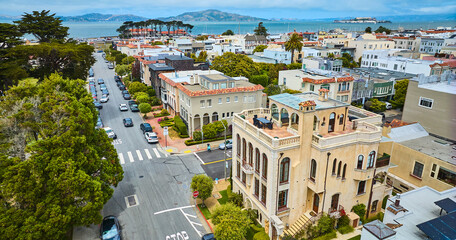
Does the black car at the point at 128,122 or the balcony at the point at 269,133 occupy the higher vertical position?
the balcony at the point at 269,133

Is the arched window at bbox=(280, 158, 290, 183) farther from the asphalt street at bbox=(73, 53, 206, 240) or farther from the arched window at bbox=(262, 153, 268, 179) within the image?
the asphalt street at bbox=(73, 53, 206, 240)

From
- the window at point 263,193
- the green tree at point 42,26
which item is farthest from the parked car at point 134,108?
the window at point 263,193

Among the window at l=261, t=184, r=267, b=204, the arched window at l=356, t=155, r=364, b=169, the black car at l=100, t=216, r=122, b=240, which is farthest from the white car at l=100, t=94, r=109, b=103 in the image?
the arched window at l=356, t=155, r=364, b=169

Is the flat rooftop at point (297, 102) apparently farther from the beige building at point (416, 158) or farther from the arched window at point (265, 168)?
the beige building at point (416, 158)

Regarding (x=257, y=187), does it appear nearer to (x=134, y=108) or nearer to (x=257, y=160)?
(x=257, y=160)

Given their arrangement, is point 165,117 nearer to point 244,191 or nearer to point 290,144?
point 244,191

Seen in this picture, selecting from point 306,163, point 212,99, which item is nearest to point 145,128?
point 212,99

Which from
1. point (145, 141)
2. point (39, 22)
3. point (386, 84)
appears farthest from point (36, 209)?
point (386, 84)
